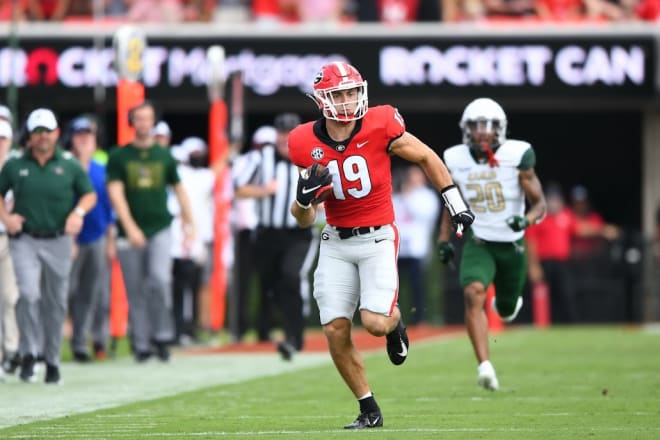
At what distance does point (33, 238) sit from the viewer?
12.0 metres

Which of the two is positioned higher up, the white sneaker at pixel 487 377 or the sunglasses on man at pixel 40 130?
the sunglasses on man at pixel 40 130

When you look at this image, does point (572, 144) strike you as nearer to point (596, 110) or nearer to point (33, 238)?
point (596, 110)

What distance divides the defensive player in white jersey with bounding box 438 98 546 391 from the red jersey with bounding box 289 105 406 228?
102 inches

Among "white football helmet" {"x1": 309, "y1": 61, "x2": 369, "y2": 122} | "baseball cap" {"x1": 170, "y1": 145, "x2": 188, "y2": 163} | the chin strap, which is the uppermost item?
"white football helmet" {"x1": 309, "y1": 61, "x2": 369, "y2": 122}

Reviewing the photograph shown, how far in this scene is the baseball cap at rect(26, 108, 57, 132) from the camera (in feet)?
38.9

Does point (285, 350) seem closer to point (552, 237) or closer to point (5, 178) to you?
point (5, 178)

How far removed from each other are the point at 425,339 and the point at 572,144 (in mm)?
8131

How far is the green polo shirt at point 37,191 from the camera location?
39.3ft

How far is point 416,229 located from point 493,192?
10232mm

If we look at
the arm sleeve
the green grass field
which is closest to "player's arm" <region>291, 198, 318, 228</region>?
the green grass field

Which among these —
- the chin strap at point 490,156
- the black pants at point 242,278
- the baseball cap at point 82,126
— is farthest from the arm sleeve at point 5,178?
the black pants at point 242,278

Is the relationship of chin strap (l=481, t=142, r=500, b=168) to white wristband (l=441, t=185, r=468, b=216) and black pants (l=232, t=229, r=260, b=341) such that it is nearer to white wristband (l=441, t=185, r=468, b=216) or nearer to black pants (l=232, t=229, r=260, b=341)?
white wristband (l=441, t=185, r=468, b=216)

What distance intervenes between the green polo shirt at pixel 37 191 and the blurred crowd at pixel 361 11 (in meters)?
10.7

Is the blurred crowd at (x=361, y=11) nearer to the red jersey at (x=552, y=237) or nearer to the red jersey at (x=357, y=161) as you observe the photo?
the red jersey at (x=552, y=237)
